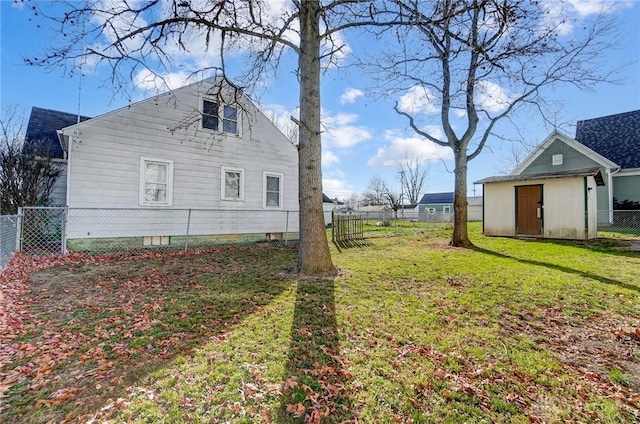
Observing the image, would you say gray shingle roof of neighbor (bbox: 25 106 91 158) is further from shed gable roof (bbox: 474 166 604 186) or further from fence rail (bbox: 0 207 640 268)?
shed gable roof (bbox: 474 166 604 186)

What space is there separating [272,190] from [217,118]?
3.22 metres

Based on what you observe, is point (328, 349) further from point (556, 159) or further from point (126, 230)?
point (556, 159)

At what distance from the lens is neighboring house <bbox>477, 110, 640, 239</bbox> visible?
11242mm

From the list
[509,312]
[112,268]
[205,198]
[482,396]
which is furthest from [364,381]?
[205,198]

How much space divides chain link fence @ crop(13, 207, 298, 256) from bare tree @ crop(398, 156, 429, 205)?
3653 centimetres

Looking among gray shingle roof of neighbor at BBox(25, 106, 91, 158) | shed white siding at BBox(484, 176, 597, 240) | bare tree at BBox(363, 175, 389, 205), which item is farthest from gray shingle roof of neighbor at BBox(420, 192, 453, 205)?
gray shingle roof of neighbor at BBox(25, 106, 91, 158)

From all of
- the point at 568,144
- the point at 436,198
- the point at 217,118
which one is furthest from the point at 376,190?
the point at 217,118

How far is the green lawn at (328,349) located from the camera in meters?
2.12

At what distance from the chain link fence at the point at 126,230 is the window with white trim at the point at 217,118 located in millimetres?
2908

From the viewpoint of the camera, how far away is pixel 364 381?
2414 mm

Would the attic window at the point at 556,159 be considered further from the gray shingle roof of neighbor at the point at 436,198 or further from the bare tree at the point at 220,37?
the gray shingle roof of neighbor at the point at 436,198

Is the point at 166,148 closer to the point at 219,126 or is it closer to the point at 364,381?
the point at 219,126

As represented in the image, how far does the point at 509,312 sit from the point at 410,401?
2585 millimetres

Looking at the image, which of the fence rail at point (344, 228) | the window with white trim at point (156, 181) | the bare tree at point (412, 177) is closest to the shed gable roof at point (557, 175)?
the fence rail at point (344, 228)
